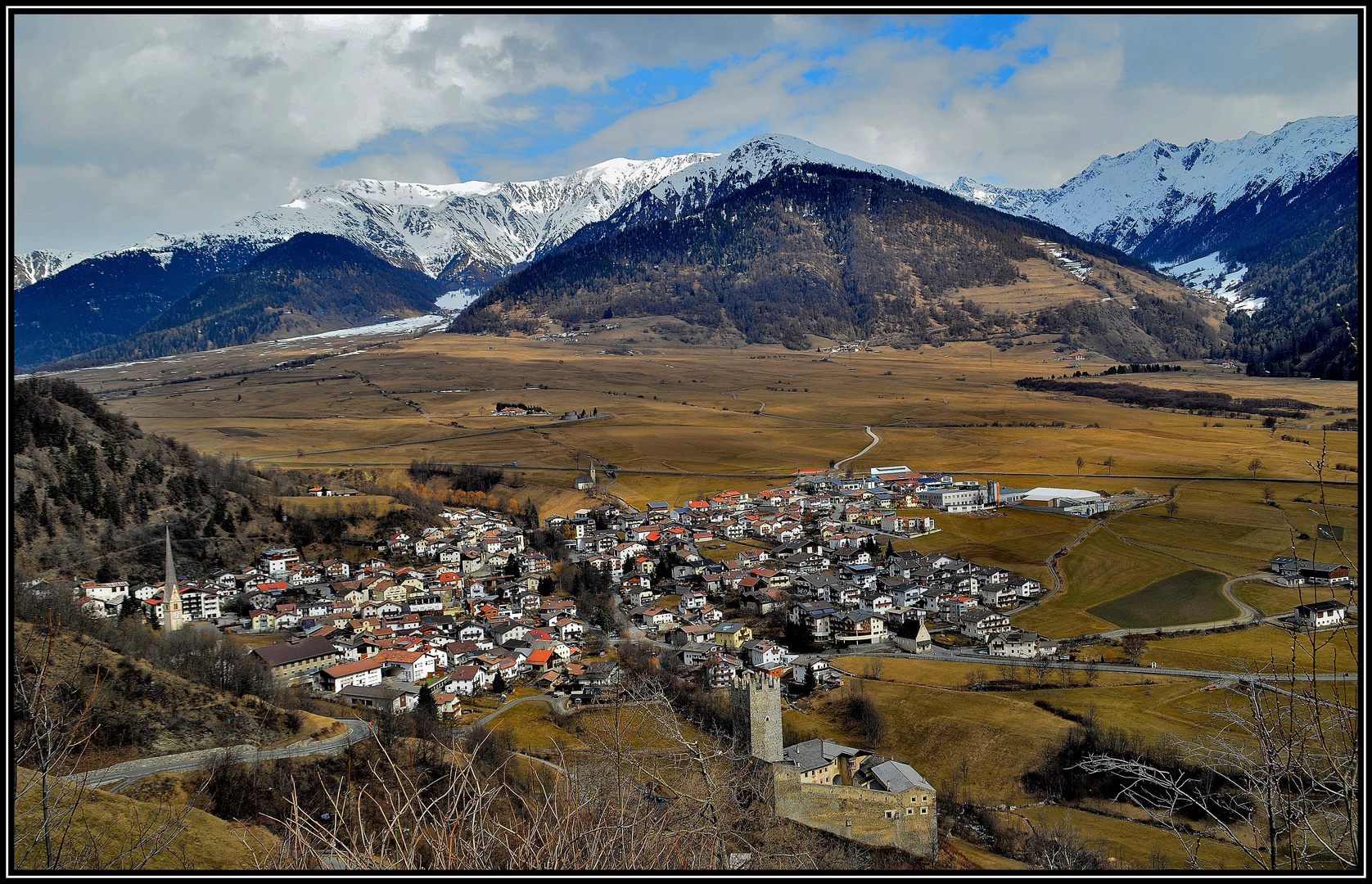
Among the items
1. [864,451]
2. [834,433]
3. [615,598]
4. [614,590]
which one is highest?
[834,433]

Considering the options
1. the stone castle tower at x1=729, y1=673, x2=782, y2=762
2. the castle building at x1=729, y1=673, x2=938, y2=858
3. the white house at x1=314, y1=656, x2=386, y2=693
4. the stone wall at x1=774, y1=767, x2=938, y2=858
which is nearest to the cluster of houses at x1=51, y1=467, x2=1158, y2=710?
the white house at x1=314, y1=656, x2=386, y2=693

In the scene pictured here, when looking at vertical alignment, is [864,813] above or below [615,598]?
above

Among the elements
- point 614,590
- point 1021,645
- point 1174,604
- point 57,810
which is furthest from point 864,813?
point 614,590

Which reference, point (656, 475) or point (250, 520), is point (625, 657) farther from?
point (656, 475)

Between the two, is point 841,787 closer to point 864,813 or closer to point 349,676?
point 864,813

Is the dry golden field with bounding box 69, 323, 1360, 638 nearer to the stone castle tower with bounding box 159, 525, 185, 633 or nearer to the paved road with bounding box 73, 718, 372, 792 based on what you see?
the paved road with bounding box 73, 718, 372, 792

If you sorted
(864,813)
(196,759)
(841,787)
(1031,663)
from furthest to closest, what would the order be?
1. (1031,663)
2. (841,787)
3. (864,813)
4. (196,759)
